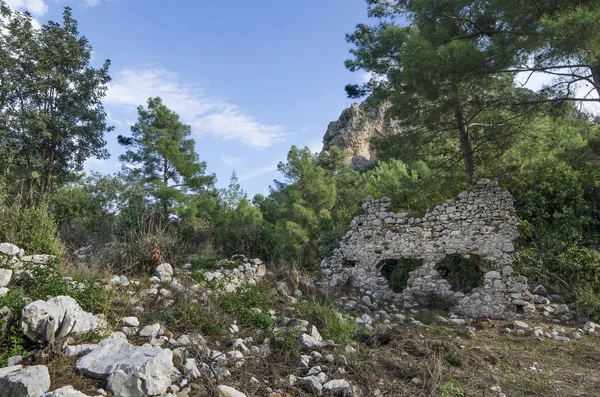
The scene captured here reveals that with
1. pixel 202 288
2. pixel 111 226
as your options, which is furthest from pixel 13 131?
pixel 202 288

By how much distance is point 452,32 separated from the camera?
29.8ft

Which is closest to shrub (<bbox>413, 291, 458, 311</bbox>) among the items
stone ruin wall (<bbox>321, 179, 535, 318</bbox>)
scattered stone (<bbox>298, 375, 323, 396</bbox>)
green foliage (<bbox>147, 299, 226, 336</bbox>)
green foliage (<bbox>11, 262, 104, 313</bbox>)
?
stone ruin wall (<bbox>321, 179, 535, 318</bbox>)

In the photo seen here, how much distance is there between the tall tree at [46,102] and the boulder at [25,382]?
12526 millimetres

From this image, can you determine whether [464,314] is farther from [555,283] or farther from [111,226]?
[111,226]

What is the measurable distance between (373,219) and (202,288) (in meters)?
5.07

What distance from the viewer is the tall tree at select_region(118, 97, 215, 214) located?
51.8ft

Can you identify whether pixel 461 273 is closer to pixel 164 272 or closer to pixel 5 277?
pixel 164 272

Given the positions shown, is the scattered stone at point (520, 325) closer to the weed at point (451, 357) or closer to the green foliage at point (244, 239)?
the weed at point (451, 357)

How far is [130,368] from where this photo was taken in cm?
329

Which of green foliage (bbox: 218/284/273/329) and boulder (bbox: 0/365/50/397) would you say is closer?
boulder (bbox: 0/365/50/397)

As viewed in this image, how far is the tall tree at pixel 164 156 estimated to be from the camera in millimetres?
15789

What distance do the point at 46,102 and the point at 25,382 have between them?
15.1 metres

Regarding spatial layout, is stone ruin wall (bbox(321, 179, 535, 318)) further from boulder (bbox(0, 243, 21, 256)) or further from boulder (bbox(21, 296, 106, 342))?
boulder (bbox(0, 243, 21, 256))

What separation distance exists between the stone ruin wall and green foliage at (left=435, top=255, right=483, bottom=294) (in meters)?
0.79
